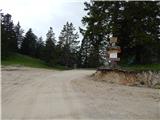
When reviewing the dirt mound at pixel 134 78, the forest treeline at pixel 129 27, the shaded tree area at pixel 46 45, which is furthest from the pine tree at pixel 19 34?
the dirt mound at pixel 134 78

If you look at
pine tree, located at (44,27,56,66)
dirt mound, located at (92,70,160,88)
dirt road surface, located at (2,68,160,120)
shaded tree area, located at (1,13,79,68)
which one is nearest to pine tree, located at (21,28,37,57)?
shaded tree area, located at (1,13,79,68)

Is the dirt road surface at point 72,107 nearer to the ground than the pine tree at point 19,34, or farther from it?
nearer to the ground

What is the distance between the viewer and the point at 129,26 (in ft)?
116

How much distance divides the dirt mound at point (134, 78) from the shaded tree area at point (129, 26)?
8711 millimetres

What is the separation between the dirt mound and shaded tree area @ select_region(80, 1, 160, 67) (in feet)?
28.6

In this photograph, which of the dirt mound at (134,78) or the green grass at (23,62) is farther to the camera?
the green grass at (23,62)

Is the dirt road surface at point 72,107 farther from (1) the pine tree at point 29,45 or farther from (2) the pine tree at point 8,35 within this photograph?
(1) the pine tree at point 29,45

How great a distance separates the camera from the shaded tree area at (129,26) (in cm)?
3434

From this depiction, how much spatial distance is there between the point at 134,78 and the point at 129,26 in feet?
34.9

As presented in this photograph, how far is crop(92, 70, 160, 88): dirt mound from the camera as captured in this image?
25.3 m

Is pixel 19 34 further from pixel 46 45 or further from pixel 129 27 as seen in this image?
pixel 129 27

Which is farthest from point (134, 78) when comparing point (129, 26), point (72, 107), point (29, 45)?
point (29, 45)

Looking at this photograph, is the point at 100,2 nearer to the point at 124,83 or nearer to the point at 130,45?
the point at 130,45

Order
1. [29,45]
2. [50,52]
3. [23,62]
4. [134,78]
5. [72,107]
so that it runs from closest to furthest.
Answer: [72,107], [134,78], [23,62], [50,52], [29,45]
